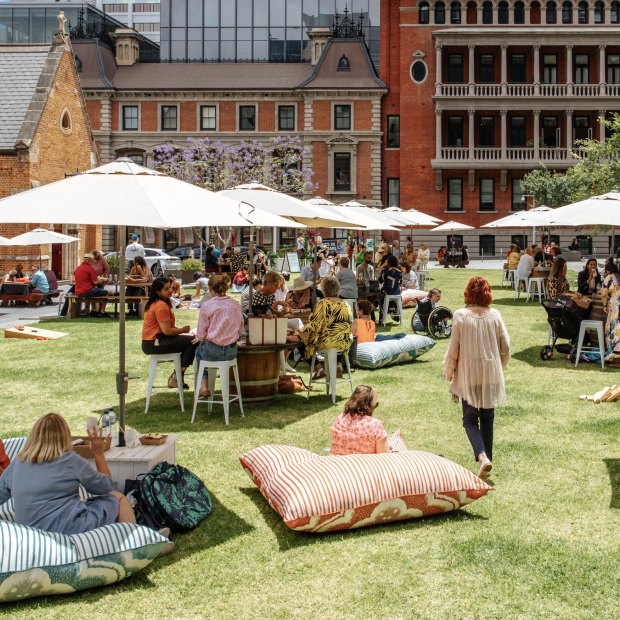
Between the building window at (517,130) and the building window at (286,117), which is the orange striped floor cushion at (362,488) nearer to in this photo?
the building window at (517,130)

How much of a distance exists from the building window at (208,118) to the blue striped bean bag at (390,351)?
1687 inches

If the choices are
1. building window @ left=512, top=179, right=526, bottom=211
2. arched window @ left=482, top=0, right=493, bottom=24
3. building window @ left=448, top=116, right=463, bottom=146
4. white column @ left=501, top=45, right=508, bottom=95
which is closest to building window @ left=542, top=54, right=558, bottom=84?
white column @ left=501, top=45, right=508, bottom=95

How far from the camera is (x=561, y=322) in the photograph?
43.9 feet

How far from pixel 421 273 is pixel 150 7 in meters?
83.5

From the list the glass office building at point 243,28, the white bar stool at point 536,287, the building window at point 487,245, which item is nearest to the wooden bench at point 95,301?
the white bar stool at point 536,287

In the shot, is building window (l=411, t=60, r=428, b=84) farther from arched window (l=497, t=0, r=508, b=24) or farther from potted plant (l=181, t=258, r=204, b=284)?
potted plant (l=181, t=258, r=204, b=284)

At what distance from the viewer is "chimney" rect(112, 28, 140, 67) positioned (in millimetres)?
56688

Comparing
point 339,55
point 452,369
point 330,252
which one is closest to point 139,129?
point 339,55

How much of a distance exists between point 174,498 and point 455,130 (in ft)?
160

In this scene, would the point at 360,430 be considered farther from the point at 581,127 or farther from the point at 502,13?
the point at 502,13

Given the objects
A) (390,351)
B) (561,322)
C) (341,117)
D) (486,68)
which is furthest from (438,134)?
(390,351)

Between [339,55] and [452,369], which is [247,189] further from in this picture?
[339,55]

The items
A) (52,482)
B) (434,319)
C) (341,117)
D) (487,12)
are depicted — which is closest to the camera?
(52,482)

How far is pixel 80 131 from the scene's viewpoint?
108ft
